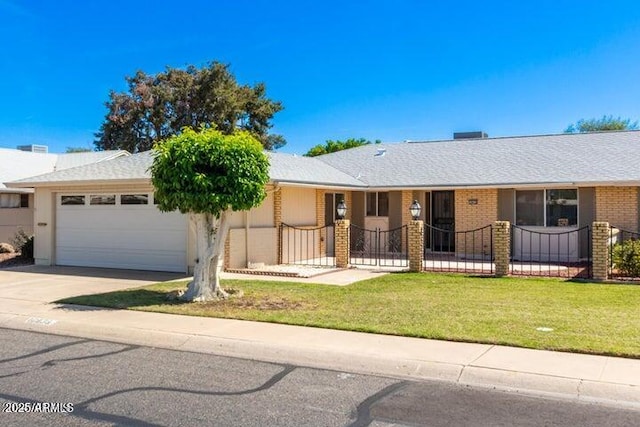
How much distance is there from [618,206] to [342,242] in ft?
27.7

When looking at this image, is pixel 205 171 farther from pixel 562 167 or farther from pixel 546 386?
pixel 562 167

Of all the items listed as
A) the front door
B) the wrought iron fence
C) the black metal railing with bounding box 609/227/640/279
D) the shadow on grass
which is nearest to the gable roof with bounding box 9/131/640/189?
the front door

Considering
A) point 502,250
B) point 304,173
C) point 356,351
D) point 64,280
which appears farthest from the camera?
point 304,173

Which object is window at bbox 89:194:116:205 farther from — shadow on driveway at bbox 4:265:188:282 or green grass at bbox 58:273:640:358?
green grass at bbox 58:273:640:358

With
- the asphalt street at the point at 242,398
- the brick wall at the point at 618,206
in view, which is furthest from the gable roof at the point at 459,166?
the asphalt street at the point at 242,398

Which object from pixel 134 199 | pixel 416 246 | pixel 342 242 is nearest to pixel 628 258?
pixel 416 246

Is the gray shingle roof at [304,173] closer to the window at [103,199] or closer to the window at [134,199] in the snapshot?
the window at [134,199]

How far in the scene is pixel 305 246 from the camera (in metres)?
19.0

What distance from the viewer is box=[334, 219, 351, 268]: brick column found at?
1664cm

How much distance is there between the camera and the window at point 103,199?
1711cm

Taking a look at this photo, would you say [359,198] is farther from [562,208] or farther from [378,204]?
[562,208]

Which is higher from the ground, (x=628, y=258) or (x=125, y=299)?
(x=628, y=258)

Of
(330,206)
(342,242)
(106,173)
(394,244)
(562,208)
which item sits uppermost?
(106,173)

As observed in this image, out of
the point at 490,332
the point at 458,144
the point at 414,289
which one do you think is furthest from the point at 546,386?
the point at 458,144
